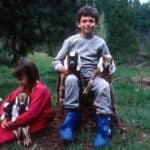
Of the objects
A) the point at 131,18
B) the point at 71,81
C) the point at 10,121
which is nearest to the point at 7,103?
the point at 10,121

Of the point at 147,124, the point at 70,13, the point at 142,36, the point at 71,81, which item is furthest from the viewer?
the point at 142,36

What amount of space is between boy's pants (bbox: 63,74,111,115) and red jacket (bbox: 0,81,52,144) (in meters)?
0.27

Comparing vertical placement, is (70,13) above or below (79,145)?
above

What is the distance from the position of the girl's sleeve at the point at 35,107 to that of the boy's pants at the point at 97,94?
0.86ft

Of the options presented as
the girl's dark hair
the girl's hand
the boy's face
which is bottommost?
the girl's hand

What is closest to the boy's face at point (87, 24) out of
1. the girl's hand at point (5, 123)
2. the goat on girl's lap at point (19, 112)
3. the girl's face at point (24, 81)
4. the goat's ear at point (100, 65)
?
the goat's ear at point (100, 65)

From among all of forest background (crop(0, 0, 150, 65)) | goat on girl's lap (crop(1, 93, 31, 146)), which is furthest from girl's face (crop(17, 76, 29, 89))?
forest background (crop(0, 0, 150, 65))

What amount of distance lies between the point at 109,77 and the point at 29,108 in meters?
0.91

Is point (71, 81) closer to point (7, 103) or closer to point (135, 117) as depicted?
point (7, 103)

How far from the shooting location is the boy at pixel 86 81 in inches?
224

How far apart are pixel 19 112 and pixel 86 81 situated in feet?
2.55

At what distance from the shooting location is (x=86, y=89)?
579 centimetres

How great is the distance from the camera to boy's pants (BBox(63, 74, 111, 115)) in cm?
572

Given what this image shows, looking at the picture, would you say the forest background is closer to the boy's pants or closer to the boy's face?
the boy's face
